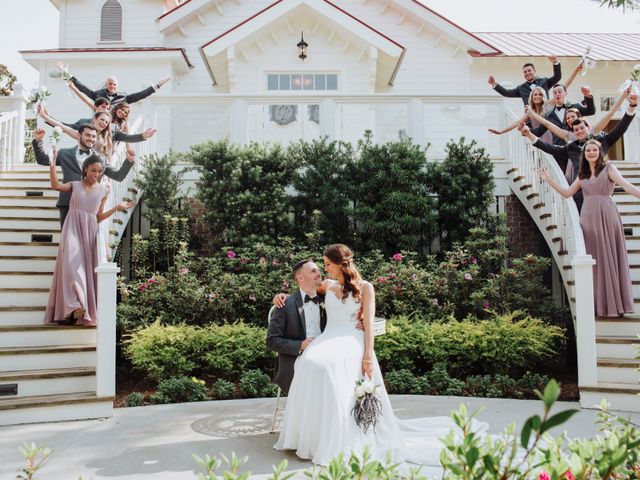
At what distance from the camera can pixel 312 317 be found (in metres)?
4.98

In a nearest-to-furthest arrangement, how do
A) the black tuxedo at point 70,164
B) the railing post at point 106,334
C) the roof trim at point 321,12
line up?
the railing post at point 106,334
the black tuxedo at point 70,164
the roof trim at point 321,12

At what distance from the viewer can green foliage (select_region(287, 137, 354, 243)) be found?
8945 mm

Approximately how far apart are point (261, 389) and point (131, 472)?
2.60 metres

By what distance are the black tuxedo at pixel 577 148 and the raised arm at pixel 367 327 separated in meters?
4.25

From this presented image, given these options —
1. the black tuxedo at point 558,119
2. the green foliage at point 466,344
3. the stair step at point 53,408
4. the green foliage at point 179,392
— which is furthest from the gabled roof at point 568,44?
the stair step at point 53,408

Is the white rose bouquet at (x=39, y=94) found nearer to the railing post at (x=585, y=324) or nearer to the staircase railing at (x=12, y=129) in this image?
the staircase railing at (x=12, y=129)

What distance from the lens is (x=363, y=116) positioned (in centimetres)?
988

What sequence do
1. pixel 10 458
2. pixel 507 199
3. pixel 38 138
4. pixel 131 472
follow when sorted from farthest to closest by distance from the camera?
pixel 507 199 → pixel 38 138 → pixel 10 458 → pixel 131 472

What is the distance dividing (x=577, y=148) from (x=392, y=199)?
2668mm

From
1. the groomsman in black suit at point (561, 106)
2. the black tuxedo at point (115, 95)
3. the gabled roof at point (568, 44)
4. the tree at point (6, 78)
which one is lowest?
the groomsman in black suit at point (561, 106)

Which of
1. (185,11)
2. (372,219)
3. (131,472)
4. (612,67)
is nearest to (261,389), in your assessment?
(131,472)

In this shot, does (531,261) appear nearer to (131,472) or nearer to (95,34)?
(131,472)

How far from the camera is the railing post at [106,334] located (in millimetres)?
5645

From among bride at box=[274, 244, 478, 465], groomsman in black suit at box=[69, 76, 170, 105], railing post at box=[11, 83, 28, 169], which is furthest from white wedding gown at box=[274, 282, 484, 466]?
railing post at box=[11, 83, 28, 169]
